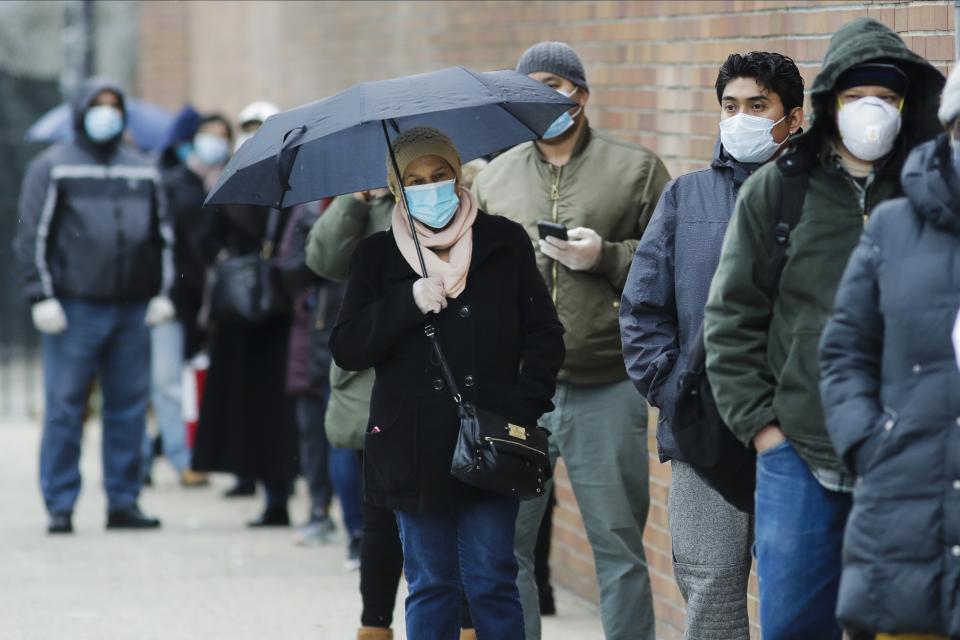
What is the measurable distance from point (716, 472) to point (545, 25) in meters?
3.76

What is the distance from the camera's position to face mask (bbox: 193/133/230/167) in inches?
401

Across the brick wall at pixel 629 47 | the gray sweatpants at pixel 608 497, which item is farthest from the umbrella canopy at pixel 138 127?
the gray sweatpants at pixel 608 497

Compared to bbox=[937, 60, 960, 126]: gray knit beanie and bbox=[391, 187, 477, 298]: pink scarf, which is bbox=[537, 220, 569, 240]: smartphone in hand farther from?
bbox=[937, 60, 960, 126]: gray knit beanie

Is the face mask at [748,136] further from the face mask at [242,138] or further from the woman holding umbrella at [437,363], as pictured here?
the face mask at [242,138]

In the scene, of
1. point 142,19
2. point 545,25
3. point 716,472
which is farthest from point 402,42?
point 142,19

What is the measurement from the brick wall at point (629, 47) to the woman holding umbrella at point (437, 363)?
1.21 m

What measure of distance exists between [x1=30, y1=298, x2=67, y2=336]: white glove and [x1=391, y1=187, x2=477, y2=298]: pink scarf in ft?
13.4

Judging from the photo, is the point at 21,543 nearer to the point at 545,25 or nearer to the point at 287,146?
the point at 545,25

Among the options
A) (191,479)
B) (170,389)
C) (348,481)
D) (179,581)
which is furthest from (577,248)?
(191,479)

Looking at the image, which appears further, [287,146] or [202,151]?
[202,151]

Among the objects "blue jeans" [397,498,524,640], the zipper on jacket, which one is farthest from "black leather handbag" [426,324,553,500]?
the zipper on jacket

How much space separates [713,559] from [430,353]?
37.3 inches

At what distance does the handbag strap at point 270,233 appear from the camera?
8.77 metres

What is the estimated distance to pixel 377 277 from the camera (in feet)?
16.3
